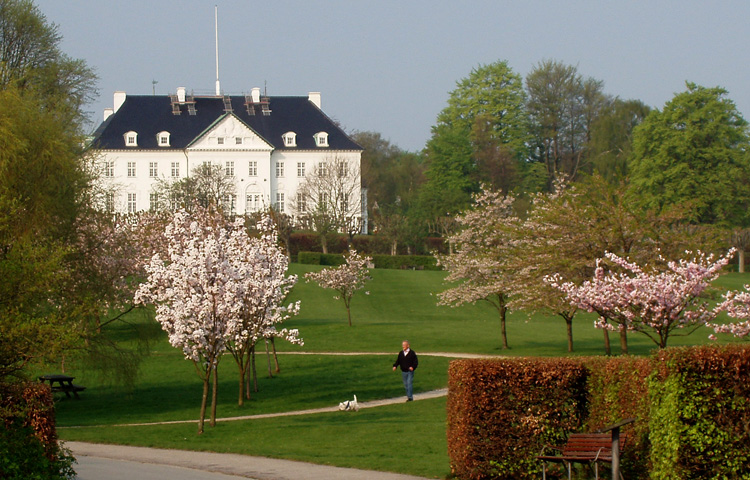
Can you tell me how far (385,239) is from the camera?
3157 inches

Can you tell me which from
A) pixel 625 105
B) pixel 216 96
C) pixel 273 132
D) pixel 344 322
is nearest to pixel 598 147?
pixel 625 105

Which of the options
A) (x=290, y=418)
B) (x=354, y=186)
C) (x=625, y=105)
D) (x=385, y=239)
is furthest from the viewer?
(x=625, y=105)

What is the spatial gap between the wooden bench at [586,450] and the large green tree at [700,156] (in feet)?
208

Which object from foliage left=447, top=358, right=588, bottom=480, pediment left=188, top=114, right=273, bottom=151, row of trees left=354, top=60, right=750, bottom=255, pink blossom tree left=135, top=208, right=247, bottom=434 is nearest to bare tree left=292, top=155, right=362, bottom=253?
row of trees left=354, top=60, right=750, bottom=255

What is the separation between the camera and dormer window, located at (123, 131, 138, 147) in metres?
97.8

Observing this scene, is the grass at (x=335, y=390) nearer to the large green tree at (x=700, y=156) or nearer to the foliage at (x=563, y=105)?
the large green tree at (x=700, y=156)

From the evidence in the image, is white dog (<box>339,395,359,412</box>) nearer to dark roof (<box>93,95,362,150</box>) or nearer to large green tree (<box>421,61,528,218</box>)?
large green tree (<box>421,61,528,218</box>)

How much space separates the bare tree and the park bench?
66.5 m

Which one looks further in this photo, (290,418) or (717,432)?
(290,418)

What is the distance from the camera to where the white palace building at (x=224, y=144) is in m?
96.3

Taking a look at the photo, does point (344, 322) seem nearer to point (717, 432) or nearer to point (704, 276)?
point (704, 276)

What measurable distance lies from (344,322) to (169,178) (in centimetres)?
5507

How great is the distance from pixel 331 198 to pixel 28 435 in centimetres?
7591

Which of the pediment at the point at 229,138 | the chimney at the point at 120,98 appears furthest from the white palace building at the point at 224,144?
the chimney at the point at 120,98
